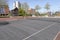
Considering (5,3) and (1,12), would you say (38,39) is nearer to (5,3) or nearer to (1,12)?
(5,3)

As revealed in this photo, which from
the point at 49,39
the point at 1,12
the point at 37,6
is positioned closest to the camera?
the point at 49,39

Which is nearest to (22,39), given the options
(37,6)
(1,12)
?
(1,12)

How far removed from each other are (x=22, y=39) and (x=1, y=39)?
1.66 meters

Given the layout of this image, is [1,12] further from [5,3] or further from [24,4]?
[24,4]

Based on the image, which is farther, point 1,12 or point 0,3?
point 1,12

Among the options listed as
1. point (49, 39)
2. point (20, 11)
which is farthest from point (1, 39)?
point (20, 11)

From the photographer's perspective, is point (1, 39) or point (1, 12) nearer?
point (1, 39)

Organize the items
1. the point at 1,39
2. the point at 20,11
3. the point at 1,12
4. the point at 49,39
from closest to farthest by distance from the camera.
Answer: the point at 1,39, the point at 49,39, the point at 1,12, the point at 20,11

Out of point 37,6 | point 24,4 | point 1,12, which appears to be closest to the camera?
point 1,12

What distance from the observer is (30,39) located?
14.5 m

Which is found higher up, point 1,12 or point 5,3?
point 5,3

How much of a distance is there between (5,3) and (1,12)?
1651cm

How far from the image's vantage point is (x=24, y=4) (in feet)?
401

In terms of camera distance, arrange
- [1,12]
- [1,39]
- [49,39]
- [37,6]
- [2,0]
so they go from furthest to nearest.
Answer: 1. [37,6]
2. [1,12]
3. [2,0]
4. [49,39]
5. [1,39]
